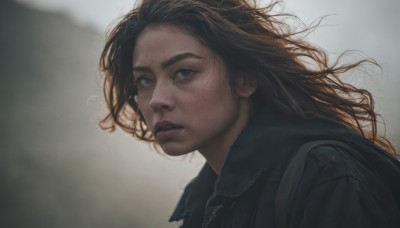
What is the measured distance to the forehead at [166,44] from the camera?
9.34ft

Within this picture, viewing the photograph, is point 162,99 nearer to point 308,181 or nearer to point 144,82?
point 144,82

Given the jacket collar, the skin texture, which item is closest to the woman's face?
the skin texture

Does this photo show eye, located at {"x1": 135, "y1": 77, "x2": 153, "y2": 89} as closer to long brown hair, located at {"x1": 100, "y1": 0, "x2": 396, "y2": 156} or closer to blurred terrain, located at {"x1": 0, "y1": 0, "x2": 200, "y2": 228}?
long brown hair, located at {"x1": 100, "y1": 0, "x2": 396, "y2": 156}

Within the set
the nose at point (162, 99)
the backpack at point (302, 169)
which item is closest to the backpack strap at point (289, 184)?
the backpack at point (302, 169)

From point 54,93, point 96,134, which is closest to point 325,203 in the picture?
point 96,134

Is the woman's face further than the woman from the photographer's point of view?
Yes

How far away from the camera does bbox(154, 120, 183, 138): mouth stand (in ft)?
9.13

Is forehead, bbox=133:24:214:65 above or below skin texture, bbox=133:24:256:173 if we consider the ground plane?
above

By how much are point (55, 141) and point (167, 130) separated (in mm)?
9771

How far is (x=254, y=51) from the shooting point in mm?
2912

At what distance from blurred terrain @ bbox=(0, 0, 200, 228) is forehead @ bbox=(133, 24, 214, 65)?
7874mm

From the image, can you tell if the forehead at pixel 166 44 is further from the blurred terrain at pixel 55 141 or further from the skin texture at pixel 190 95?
the blurred terrain at pixel 55 141

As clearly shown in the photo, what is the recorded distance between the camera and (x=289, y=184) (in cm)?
205

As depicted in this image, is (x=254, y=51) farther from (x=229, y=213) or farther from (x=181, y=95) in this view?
(x=229, y=213)
